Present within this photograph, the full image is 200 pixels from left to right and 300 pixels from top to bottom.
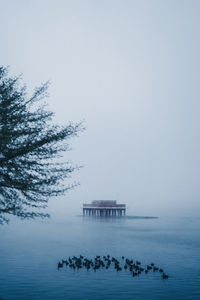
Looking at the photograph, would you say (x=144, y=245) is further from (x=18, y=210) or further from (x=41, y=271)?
(x=18, y=210)

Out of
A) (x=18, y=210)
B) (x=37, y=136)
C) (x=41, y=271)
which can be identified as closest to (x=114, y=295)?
(x=41, y=271)

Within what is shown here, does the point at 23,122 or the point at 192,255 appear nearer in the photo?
the point at 23,122

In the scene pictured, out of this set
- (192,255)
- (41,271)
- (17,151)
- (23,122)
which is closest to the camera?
(17,151)

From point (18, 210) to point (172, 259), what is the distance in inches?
1064

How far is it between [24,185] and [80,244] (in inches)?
1502

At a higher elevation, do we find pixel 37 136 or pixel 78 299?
pixel 37 136

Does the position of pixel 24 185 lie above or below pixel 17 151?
below

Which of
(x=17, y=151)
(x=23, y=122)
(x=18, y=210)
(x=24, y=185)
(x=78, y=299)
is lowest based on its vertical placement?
(x=78, y=299)

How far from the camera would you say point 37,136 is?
32.9 ft

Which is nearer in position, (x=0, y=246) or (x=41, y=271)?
(x=41, y=271)

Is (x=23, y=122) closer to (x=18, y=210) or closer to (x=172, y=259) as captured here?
(x=18, y=210)

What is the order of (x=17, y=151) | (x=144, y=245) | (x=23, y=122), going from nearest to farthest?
(x=17, y=151), (x=23, y=122), (x=144, y=245)

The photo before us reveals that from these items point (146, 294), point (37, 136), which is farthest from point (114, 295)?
point (37, 136)

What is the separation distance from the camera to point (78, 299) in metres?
19.0
